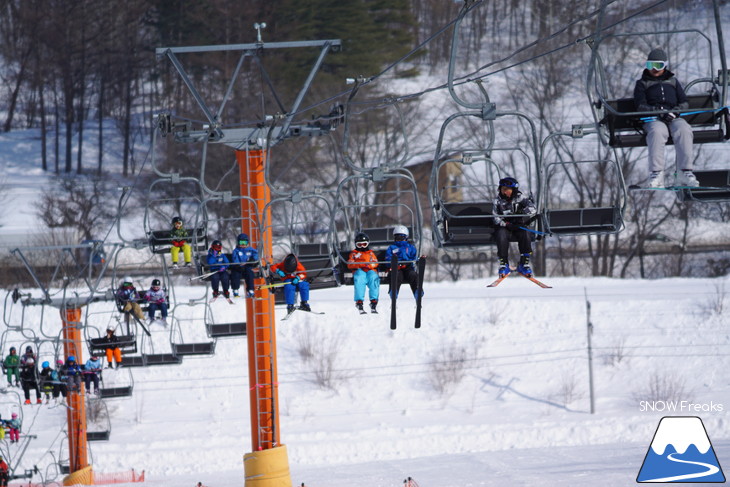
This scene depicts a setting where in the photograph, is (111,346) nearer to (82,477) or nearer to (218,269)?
(82,477)

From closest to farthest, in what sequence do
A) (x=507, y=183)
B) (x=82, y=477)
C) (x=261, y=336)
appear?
(x=507, y=183), (x=261, y=336), (x=82, y=477)

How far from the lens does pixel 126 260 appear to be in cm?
4384

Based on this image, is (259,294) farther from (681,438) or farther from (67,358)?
(681,438)

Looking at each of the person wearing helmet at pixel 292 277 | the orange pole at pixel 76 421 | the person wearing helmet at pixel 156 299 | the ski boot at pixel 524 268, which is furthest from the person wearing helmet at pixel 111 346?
the ski boot at pixel 524 268

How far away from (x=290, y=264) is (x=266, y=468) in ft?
11.4

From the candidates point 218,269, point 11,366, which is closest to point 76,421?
point 11,366

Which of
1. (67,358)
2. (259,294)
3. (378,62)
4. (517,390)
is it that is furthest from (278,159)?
(259,294)

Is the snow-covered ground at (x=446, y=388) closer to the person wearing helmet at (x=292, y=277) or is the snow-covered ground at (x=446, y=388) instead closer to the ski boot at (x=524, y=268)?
the person wearing helmet at (x=292, y=277)

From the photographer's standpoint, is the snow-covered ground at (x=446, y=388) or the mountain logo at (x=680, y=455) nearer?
the mountain logo at (x=680, y=455)

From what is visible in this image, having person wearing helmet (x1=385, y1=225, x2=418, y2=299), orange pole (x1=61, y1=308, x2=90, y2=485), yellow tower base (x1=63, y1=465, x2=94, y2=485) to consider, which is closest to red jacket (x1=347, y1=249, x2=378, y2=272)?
person wearing helmet (x1=385, y1=225, x2=418, y2=299)

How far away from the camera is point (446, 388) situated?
1094 inches

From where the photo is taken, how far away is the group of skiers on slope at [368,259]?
12.7 m

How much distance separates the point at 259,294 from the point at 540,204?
626 cm

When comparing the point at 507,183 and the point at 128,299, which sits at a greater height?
the point at 507,183
